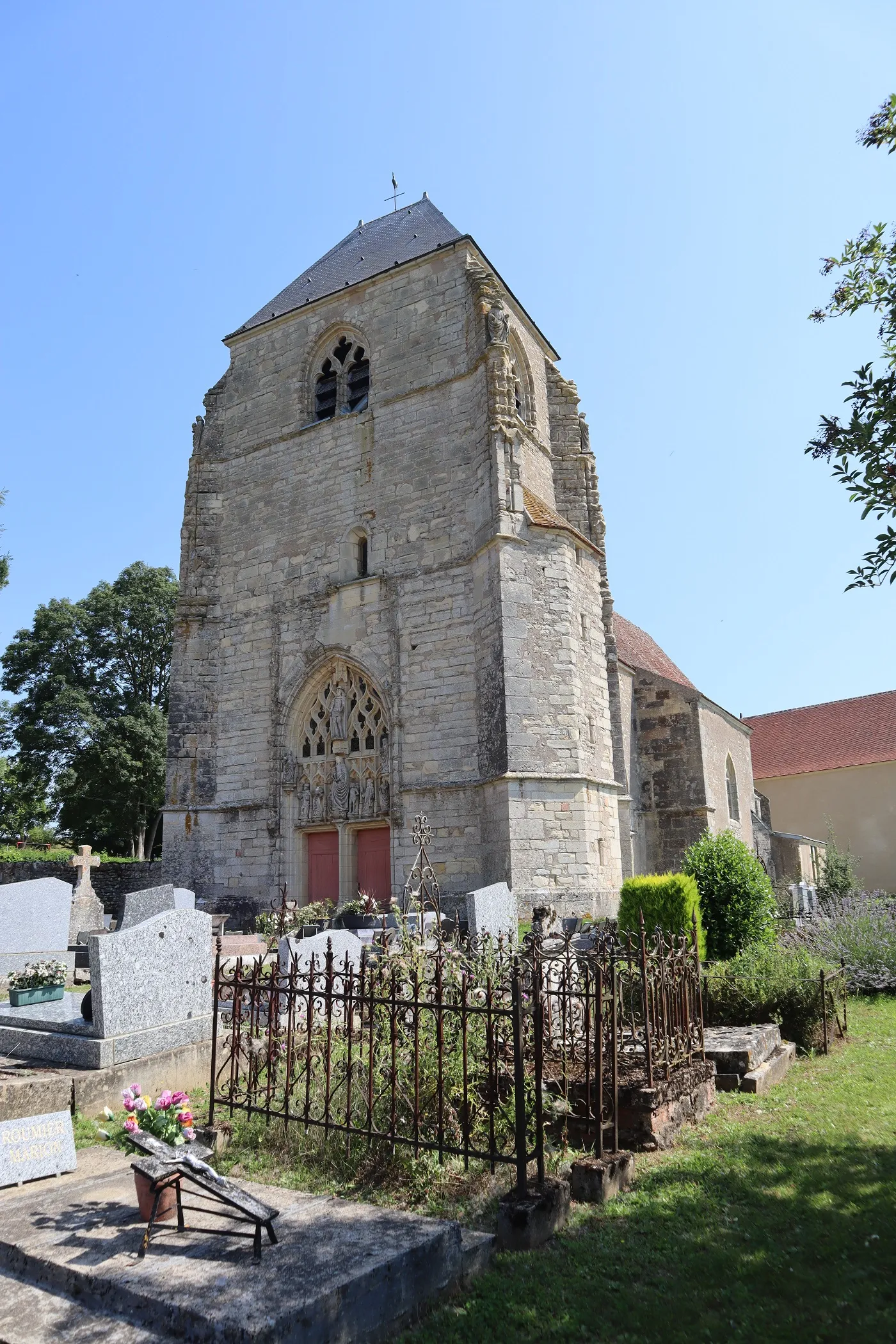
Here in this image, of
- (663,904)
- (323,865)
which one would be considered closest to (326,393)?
(323,865)

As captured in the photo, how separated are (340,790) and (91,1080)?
412 inches

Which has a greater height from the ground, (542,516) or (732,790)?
(542,516)

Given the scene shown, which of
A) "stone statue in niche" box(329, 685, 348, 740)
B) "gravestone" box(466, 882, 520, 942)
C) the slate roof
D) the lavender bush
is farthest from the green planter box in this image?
the slate roof

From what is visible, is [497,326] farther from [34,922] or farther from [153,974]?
[153,974]

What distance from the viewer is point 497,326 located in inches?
613

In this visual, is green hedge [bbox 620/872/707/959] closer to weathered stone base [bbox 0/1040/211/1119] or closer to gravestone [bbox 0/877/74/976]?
weathered stone base [bbox 0/1040/211/1119]

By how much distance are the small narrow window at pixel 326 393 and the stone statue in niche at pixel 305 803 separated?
7.72m

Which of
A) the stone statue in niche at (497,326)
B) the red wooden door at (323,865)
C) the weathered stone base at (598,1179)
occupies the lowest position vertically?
the weathered stone base at (598,1179)

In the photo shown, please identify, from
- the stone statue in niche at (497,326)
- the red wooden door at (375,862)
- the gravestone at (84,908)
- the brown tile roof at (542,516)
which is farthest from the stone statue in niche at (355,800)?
the stone statue in niche at (497,326)

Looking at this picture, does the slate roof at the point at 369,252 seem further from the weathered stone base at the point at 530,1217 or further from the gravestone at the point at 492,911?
the weathered stone base at the point at 530,1217

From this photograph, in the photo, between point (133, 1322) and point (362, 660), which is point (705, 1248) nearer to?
point (133, 1322)

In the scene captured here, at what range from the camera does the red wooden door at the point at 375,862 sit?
50.8 feet

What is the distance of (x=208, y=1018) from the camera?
6691 mm

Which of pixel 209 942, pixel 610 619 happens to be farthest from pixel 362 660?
pixel 209 942
